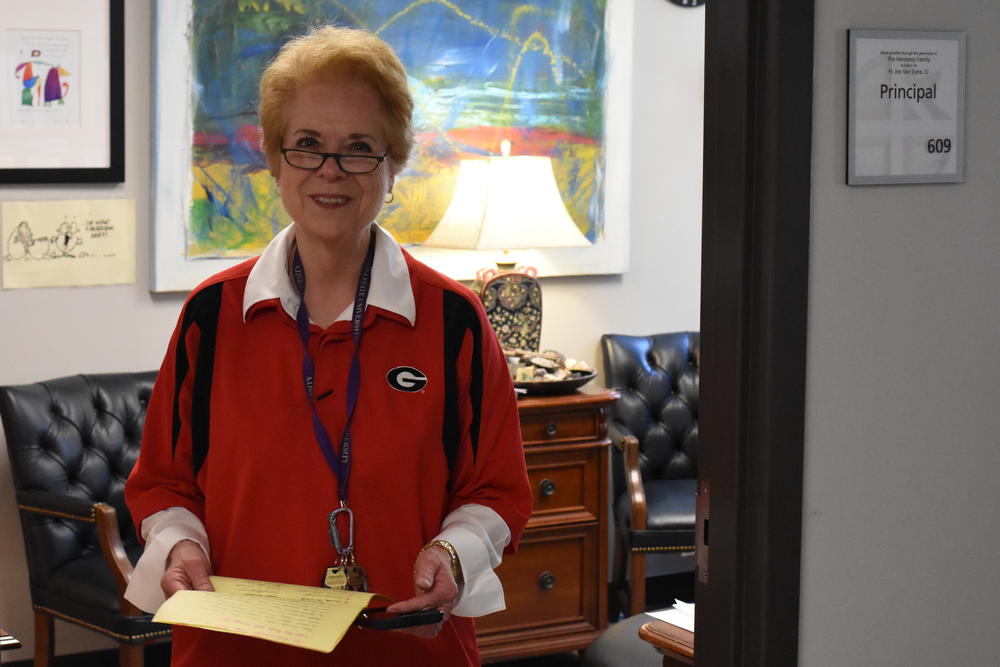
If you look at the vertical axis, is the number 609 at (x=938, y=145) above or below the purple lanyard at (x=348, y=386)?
above

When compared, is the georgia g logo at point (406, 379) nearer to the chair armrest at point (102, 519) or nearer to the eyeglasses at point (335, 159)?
the eyeglasses at point (335, 159)

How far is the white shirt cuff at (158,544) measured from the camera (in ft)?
6.33

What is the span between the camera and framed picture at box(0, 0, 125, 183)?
3934 millimetres

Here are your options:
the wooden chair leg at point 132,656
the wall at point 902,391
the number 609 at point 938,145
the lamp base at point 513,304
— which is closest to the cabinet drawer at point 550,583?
the lamp base at point 513,304

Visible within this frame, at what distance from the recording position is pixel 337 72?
2002mm

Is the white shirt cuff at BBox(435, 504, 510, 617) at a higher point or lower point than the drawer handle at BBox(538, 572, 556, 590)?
higher

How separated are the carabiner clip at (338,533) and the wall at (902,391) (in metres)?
0.70

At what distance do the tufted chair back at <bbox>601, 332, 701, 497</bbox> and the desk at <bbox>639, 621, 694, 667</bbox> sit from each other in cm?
240

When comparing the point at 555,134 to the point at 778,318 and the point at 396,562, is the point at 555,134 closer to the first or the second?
the point at 396,562

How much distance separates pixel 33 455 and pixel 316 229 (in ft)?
7.19

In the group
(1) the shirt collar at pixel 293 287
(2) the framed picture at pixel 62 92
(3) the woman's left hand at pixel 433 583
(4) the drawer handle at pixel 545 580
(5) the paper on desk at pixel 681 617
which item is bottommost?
(4) the drawer handle at pixel 545 580

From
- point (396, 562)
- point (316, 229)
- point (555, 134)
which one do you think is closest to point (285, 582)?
point (396, 562)

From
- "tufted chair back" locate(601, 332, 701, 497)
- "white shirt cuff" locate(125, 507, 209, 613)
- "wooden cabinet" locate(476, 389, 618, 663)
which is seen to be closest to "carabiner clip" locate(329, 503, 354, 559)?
"white shirt cuff" locate(125, 507, 209, 613)

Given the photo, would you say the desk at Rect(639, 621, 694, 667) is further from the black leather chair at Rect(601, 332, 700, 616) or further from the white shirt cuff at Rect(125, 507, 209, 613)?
the black leather chair at Rect(601, 332, 700, 616)
